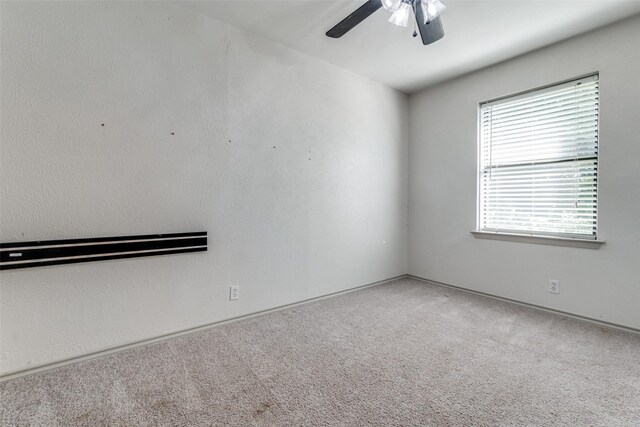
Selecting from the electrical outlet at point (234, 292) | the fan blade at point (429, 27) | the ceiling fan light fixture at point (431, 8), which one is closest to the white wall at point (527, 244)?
the fan blade at point (429, 27)

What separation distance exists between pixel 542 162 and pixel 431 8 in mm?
1954

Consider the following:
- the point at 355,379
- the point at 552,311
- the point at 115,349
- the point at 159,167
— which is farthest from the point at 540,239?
the point at 115,349

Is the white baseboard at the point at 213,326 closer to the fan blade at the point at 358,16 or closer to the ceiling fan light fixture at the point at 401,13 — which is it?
the fan blade at the point at 358,16

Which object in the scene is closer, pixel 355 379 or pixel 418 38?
pixel 355 379

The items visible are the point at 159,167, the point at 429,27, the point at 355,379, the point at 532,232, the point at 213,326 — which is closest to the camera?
the point at 355,379

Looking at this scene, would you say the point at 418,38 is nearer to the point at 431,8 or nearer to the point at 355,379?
the point at 431,8

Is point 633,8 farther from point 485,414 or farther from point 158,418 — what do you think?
point 158,418

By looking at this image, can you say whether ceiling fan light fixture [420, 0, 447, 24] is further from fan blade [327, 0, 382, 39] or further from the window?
the window

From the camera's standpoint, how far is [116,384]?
1.64 metres

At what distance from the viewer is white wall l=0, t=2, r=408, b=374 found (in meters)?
1.72

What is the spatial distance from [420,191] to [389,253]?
3.00ft

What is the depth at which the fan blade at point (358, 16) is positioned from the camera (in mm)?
1675

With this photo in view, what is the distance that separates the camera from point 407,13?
5.90 ft

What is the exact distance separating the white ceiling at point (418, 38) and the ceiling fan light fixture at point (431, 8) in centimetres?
51
